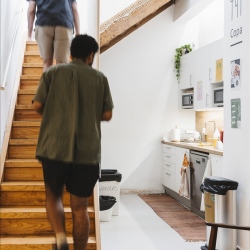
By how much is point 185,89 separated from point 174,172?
1534 millimetres

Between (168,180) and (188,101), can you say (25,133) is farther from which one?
(188,101)

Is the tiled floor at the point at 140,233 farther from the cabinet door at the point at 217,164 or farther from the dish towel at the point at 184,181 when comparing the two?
the cabinet door at the point at 217,164

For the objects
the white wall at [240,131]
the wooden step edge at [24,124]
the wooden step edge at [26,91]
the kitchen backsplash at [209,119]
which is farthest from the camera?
the kitchen backsplash at [209,119]

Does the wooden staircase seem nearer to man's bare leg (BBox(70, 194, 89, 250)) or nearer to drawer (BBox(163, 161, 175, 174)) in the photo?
man's bare leg (BBox(70, 194, 89, 250))

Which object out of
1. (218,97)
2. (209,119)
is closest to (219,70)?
(218,97)

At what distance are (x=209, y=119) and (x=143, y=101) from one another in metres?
1.16

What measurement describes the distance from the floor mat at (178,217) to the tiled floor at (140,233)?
93mm

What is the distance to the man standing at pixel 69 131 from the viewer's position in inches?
81.3

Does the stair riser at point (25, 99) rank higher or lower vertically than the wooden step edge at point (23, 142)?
higher

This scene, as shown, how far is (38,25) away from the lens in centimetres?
360

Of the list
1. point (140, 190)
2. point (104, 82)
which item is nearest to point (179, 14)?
point (140, 190)

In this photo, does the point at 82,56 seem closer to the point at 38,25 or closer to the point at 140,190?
the point at 38,25

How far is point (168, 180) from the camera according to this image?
5965 millimetres

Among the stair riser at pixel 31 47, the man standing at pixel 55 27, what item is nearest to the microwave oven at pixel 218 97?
the man standing at pixel 55 27
